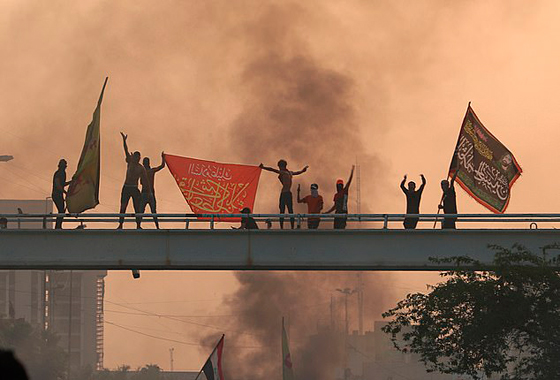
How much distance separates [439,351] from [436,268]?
8.63 feet

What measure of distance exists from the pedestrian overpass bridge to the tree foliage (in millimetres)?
457

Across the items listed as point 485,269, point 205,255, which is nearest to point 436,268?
point 485,269

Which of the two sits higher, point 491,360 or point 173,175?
point 173,175

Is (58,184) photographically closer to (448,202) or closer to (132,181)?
(132,181)

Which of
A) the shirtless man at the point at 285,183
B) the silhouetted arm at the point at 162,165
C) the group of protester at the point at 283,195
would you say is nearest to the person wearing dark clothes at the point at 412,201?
the group of protester at the point at 283,195

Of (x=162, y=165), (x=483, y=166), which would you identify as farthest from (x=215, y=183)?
(x=483, y=166)

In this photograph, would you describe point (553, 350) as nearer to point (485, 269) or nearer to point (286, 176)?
point (485, 269)

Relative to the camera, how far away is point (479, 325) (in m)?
24.4

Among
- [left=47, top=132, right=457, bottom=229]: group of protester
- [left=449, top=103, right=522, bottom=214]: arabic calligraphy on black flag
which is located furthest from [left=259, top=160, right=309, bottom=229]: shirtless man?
[left=449, top=103, right=522, bottom=214]: arabic calligraphy on black flag

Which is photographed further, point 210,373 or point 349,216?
point 210,373

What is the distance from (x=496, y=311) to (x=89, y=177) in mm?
9474

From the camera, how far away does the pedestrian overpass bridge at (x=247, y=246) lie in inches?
940

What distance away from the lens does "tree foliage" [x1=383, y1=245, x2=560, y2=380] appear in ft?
78.7

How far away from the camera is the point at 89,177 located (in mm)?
25141
